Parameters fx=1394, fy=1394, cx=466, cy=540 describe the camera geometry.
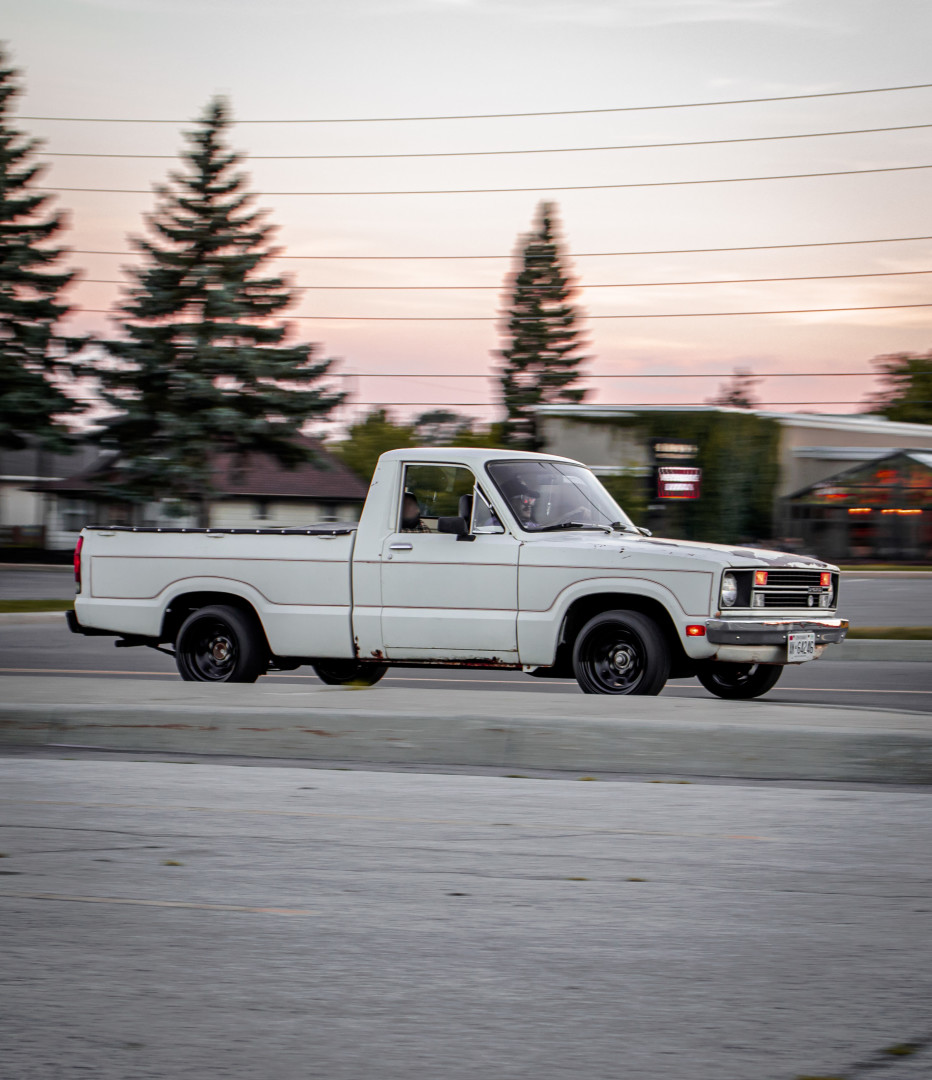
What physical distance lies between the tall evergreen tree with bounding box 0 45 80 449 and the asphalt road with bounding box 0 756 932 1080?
125 feet

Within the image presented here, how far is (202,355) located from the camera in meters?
42.8

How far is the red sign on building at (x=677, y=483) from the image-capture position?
157 feet

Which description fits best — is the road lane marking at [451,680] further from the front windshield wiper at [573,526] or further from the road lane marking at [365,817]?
the road lane marking at [365,817]

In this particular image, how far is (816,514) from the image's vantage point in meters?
52.2

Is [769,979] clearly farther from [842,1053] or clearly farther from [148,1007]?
[148,1007]

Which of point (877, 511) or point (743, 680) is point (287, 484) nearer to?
point (877, 511)

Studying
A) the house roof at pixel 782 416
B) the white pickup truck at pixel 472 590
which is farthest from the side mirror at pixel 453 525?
the house roof at pixel 782 416

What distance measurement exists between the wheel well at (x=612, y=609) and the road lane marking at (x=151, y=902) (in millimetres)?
5517

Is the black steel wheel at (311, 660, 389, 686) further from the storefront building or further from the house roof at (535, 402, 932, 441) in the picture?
the house roof at (535, 402, 932, 441)

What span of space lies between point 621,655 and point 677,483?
127ft

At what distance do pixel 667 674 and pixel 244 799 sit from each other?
402 centimetres

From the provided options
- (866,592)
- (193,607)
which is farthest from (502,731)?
(866,592)

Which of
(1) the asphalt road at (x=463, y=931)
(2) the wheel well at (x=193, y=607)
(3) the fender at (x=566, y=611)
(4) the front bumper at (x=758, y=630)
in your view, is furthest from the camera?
(2) the wheel well at (x=193, y=607)

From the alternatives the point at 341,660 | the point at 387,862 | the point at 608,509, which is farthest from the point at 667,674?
the point at 387,862
